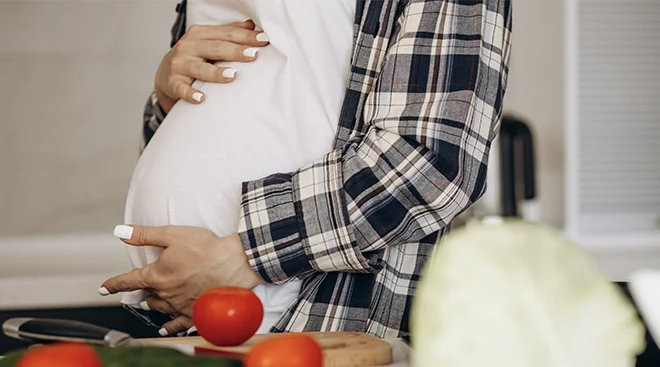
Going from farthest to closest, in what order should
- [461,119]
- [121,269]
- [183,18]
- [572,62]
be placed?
1. [572,62]
2. [121,269]
3. [183,18]
4. [461,119]

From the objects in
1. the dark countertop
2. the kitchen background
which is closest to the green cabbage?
the dark countertop

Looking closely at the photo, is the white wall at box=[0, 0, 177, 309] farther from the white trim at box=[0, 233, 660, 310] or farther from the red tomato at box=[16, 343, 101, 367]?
the red tomato at box=[16, 343, 101, 367]

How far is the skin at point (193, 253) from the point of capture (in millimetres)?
898

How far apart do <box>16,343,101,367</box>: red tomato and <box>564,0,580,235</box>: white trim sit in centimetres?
199

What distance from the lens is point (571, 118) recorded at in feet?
7.70

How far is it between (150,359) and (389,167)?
385 millimetres

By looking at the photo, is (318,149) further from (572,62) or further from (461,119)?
(572,62)

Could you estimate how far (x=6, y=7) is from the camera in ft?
7.79

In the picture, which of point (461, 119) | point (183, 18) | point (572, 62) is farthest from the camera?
point (572, 62)

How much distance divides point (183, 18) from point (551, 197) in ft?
5.34

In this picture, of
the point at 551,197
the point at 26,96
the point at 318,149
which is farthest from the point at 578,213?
the point at 318,149

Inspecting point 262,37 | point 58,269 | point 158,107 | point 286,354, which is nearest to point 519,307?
point 286,354

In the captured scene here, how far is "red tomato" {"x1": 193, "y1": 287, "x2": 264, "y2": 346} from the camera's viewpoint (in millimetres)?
699

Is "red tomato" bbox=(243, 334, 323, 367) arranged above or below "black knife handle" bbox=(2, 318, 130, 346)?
above
